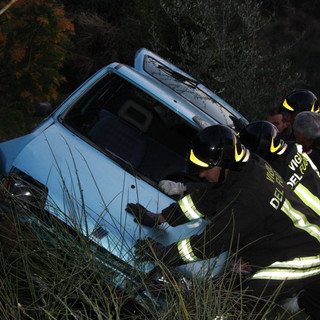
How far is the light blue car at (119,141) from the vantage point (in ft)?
14.1

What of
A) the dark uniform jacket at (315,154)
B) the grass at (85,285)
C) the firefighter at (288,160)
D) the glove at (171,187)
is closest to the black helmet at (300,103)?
the dark uniform jacket at (315,154)

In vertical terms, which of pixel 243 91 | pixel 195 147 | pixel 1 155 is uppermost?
pixel 195 147

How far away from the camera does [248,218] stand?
11.3ft

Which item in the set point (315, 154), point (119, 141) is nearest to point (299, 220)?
point (315, 154)

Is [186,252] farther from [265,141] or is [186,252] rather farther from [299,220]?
[265,141]

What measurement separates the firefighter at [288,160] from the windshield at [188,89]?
160 cm

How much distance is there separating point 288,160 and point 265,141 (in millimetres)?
214

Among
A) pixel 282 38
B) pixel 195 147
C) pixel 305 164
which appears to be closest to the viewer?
pixel 195 147

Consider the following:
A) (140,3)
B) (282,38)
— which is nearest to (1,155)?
(140,3)

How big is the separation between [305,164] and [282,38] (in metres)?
18.5

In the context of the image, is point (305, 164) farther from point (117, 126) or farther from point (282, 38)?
point (282, 38)

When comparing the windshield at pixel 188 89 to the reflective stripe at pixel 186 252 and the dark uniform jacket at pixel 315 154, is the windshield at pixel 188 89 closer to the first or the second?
the dark uniform jacket at pixel 315 154

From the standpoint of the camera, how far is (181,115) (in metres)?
5.24

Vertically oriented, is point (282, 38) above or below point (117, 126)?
below
